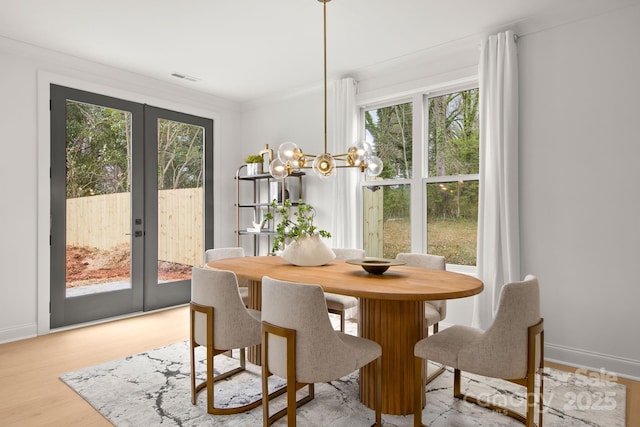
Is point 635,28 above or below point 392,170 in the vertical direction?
above

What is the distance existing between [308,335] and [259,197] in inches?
150

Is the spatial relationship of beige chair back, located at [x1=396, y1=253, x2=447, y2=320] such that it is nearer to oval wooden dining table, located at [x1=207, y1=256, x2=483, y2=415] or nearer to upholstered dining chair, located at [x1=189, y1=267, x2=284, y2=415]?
oval wooden dining table, located at [x1=207, y1=256, x2=483, y2=415]

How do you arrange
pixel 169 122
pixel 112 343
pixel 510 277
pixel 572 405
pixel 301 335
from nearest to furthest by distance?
pixel 301 335 < pixel 572 405 < pixel 510 277 < pixel 112 343 < pixel 169 122

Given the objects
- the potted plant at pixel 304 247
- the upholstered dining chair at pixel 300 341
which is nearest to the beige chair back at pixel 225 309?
the upholstered dining chair at pixel 300 341

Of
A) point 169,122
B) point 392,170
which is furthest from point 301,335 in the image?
point 169,122

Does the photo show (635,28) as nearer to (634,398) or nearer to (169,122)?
(634,398)

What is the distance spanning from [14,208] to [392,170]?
12.3 feet

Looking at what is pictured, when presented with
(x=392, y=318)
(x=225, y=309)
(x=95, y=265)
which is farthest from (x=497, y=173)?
(x=95, y=265)

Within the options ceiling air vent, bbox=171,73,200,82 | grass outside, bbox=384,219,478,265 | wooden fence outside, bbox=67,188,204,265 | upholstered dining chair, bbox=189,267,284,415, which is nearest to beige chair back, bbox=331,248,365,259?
grass outside, bbox=384,219,478,265

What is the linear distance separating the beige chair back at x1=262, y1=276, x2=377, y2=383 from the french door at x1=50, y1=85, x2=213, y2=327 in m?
3.16

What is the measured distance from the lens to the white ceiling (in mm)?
2982

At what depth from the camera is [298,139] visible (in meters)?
5.05

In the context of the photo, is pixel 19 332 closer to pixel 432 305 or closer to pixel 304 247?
pixel 304 247

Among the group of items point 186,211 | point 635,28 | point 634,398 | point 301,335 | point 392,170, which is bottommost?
point 634,398
